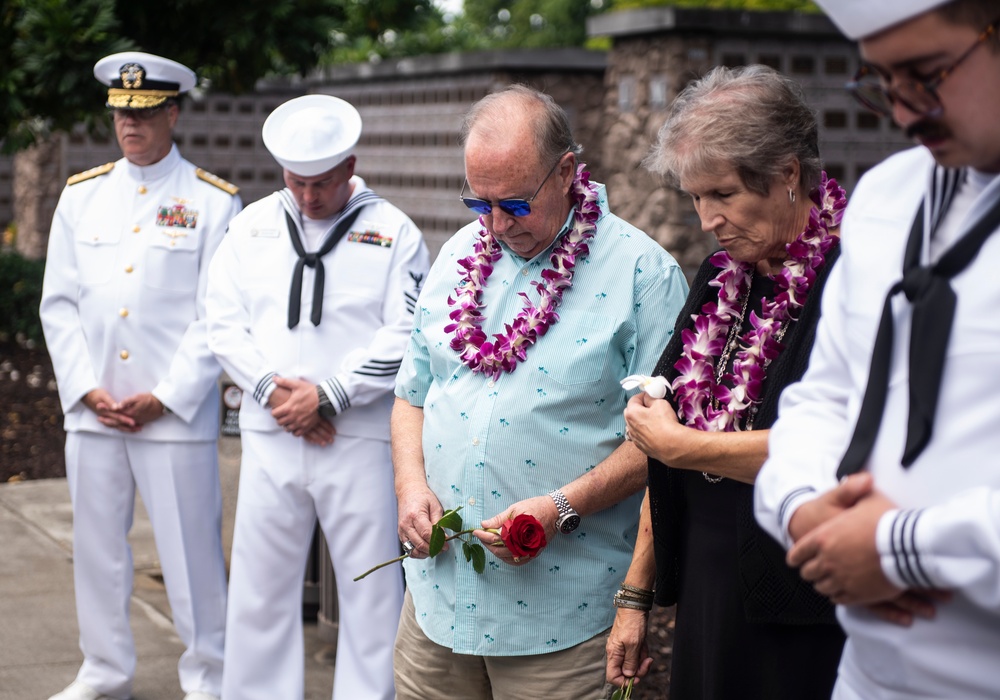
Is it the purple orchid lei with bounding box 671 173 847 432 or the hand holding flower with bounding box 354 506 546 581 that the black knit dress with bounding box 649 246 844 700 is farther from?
the hand holding flower with bounding box 354 506 546 581

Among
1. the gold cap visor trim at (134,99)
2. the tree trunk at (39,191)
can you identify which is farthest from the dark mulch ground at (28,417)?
the gold cap visor trim at (134,99)

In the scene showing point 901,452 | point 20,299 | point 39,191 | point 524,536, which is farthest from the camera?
point 39,191

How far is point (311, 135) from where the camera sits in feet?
13.9

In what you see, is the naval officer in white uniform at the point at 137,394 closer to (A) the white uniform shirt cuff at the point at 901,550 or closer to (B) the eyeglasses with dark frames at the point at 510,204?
(B) the eyeglasses with dark frames at the point at 510,204

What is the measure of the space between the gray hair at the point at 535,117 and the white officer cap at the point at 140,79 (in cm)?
211

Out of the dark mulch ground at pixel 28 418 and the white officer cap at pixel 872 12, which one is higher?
the white officer cap at pixel 872 12

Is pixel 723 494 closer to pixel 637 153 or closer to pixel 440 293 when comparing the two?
pixel 440 293

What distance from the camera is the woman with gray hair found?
2.37 m

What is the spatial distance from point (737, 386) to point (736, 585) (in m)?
0.40

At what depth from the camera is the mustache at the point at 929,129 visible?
5.40 feet

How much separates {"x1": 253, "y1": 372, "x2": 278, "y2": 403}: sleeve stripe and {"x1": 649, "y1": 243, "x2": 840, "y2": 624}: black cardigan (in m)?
1.83

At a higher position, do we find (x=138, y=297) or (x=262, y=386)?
(x=138, y=297)

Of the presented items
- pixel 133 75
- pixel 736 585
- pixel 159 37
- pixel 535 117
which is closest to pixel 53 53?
pixel 159 37

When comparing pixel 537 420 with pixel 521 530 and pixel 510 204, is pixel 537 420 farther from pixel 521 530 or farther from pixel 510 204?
pixel 510 204
